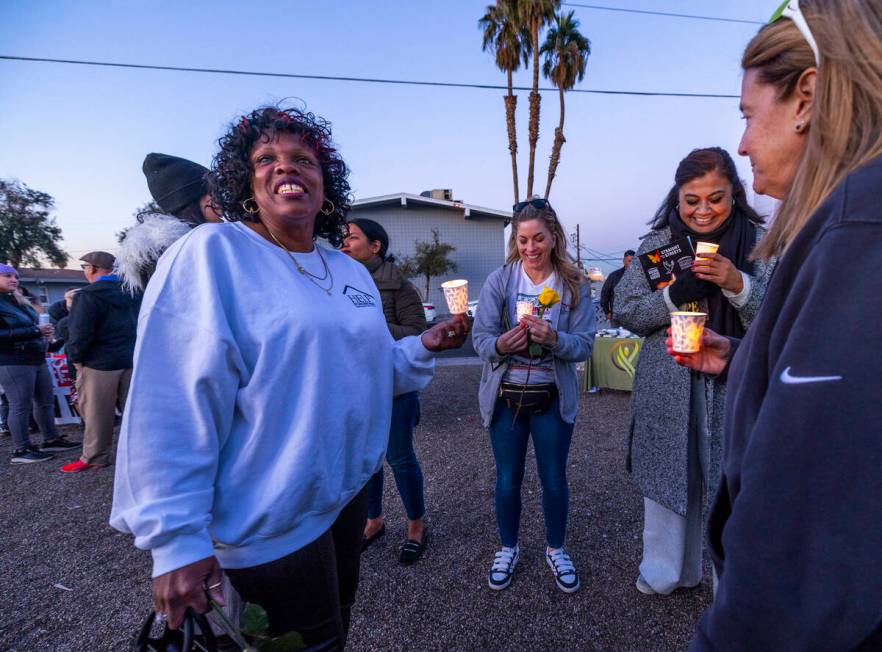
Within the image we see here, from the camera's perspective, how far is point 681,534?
2354mm

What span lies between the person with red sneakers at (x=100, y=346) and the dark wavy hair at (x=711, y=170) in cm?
451

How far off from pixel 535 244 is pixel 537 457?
1.20 meters

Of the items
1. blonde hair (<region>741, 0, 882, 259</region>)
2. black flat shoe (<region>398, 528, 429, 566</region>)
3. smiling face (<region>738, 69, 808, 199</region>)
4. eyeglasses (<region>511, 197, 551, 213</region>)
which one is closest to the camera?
blonde hair (<region>741, 0, 882, 259</region>)

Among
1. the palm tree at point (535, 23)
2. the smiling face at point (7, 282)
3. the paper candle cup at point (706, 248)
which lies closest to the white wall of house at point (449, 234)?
the palm tree at point (535, 23)

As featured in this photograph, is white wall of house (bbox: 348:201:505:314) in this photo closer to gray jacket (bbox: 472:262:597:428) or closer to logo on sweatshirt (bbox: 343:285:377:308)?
gray jacket (bbox: 472:262:597:428)

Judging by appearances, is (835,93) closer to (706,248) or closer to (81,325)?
(706,248)

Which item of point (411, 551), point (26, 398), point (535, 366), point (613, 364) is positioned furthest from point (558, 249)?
point (26, 398)

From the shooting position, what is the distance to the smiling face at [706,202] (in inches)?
82.8

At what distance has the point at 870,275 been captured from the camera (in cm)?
56

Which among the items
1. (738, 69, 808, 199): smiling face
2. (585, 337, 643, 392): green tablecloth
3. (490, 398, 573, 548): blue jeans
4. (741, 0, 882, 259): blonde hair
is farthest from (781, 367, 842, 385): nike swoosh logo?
(585, 337, 643, 392): green tablecloth

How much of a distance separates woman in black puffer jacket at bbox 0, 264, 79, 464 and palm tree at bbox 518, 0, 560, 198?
13876 mm

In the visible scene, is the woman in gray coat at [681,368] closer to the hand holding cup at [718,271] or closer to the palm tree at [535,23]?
the hand holding cup at [718,271]

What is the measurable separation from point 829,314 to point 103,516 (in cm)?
488

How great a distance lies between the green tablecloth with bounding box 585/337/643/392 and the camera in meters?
6.48
